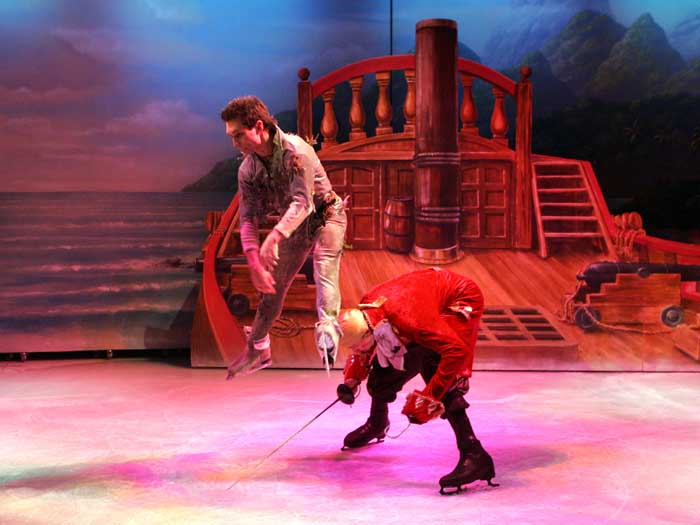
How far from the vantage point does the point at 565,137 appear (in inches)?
283

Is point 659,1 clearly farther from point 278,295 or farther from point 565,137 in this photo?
point 278,295

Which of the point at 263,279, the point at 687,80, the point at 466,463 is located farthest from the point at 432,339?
the point at 687,80

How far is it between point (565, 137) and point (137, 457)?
13.3 ft

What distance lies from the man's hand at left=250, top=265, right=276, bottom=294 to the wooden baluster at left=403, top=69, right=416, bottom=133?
126 inches

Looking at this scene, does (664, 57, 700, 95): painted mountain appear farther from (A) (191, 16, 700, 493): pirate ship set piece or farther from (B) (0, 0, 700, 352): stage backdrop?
(A) (191, 16, 700, 493): pirate ship set piece

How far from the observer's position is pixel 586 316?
23.0 ft

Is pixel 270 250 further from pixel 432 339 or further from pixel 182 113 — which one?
pixel 182 113

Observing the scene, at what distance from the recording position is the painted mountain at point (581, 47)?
7.19 metres

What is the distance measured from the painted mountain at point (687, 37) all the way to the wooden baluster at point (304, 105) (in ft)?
9.01

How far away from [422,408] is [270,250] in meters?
0.96

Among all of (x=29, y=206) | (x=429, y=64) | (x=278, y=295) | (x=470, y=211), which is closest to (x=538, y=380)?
(x=470, y=211)

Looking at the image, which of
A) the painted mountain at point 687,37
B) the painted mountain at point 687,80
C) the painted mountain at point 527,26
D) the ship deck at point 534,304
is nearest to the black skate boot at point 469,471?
the ship deck at point 534,304

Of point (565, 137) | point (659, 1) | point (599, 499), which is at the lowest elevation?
point (599, 499)

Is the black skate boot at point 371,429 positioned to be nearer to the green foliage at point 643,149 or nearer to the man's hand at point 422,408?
the man's hand at point 422,408
